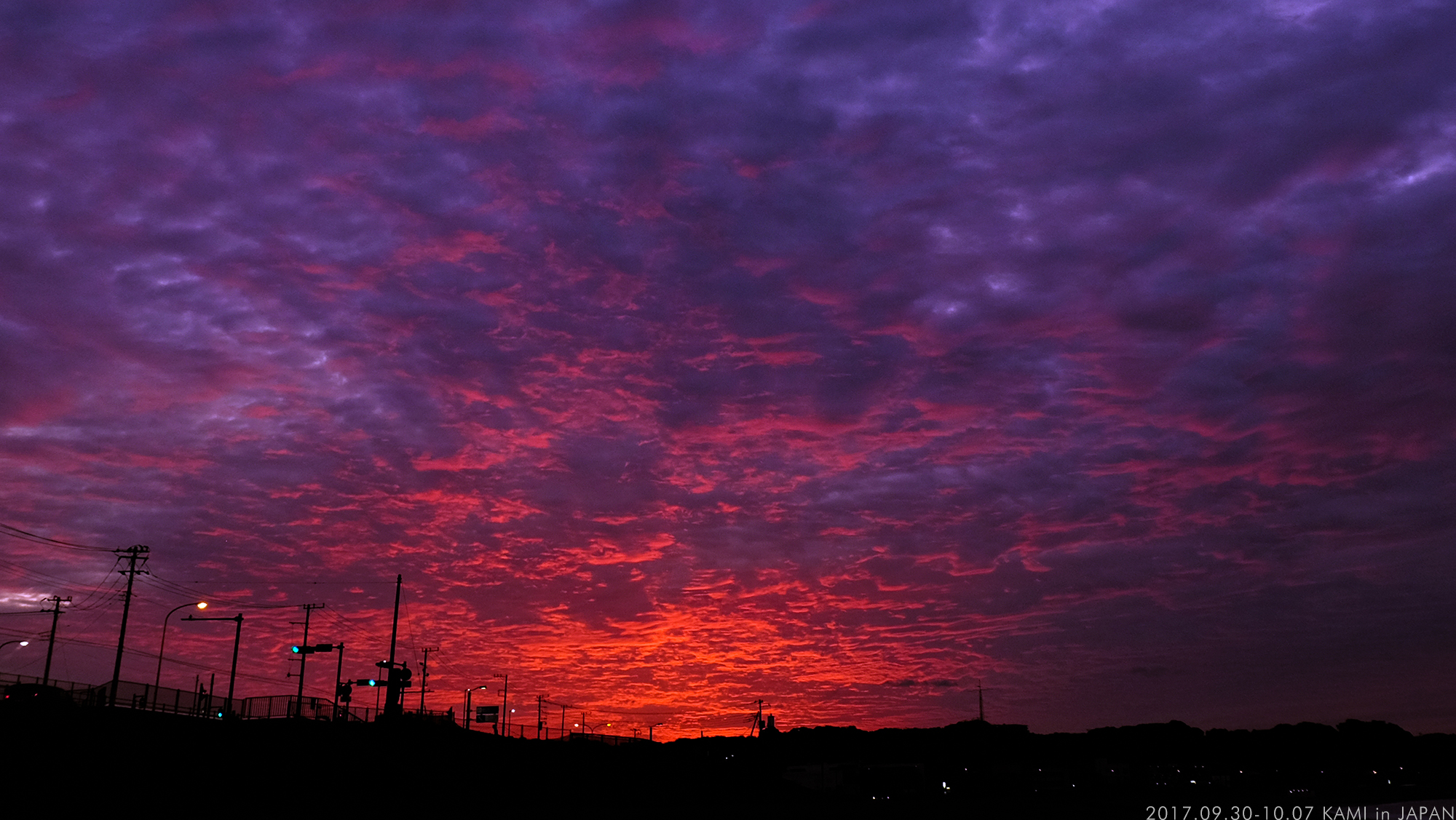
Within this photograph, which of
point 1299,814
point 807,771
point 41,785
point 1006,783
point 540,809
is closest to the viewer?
point 41,785

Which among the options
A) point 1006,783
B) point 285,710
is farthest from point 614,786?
point 1006,783

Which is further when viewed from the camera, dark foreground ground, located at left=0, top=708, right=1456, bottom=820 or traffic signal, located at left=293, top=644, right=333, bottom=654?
traffic signal, located at left=293, top=644, right=333, bottom=654

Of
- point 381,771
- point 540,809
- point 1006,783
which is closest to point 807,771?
point 1006,783

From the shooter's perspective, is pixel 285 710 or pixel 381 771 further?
pixel 285 710

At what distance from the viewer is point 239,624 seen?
97.6 meters

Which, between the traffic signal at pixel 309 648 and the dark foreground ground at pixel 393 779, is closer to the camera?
the dark foreground ground at pixel 393 779

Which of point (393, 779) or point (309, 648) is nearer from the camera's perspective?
point (393, 779)

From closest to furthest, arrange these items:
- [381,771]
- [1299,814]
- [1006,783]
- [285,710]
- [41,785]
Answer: [41,785]
[381,771]
[285,710]
[1299,814]
[1006,783]

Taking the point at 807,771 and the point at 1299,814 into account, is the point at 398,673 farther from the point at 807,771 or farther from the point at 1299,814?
the point at 807,771

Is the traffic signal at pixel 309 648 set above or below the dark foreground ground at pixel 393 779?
above

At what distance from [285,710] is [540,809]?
2089cm

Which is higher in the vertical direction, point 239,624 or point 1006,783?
point 239,624

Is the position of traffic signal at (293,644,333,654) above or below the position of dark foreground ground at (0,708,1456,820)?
above

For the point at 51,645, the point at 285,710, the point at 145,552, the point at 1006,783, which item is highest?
the point at 145,552
